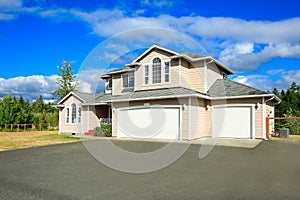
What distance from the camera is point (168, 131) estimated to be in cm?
1532

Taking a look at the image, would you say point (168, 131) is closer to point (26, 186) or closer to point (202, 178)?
point (202, 178)

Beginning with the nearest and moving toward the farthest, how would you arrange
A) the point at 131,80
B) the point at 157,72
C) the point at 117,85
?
the point at 157,72 → the point at 131,80 → the point at 117,85

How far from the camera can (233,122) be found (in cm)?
1562

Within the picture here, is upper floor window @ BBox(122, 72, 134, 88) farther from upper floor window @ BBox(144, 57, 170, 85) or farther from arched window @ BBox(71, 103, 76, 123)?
arched window @ BBox(71, 103, 76, 123)

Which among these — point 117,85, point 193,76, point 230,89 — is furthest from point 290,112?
point 117,85

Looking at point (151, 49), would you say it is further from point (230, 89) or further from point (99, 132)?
point (99, 132)

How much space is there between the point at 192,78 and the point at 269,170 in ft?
35.7

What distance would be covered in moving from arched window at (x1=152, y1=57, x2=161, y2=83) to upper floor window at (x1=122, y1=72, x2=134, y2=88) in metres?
2.16

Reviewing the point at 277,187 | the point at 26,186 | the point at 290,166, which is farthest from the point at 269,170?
the point at 26,186

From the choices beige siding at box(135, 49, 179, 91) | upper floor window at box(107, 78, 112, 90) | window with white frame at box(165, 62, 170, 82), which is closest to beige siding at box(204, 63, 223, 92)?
beige siding at box(135, 49, 179, 91)

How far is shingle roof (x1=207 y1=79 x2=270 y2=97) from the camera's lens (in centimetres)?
1545

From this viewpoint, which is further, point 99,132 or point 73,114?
point 73,114

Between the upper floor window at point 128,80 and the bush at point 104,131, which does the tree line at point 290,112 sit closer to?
the upper floor window at point 128,80

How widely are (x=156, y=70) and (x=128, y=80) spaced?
2892 millimetres
